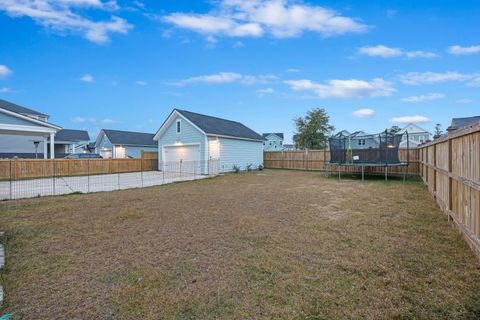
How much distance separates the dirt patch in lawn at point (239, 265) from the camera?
221cm

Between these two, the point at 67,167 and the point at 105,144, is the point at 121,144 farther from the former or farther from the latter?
the point at 67,167

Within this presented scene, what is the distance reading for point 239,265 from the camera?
307 cm

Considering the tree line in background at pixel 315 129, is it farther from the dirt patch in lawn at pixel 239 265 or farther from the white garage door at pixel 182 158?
the dirt patch in lawn at pixel 239 265

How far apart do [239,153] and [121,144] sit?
1427cm

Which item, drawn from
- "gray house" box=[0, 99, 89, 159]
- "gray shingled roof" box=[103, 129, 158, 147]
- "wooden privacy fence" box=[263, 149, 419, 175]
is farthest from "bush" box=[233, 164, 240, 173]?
"gray shingled roof" box=[103, 129, 158, 147]

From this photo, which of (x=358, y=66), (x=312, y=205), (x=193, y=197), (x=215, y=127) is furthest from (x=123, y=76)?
(x=312, y=205)

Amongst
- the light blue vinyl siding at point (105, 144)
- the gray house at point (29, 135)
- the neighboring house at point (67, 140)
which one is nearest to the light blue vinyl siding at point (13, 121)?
the gray house at point (29, 135)

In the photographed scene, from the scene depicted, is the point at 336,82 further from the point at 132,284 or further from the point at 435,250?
the point at 132,284

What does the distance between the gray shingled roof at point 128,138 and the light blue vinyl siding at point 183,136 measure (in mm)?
9438

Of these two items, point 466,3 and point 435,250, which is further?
point 466,3

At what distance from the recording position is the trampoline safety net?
40.2 feet

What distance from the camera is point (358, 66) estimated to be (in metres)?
15.0

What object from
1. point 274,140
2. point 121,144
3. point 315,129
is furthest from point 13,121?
point 274,140

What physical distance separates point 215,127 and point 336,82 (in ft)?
40.4
